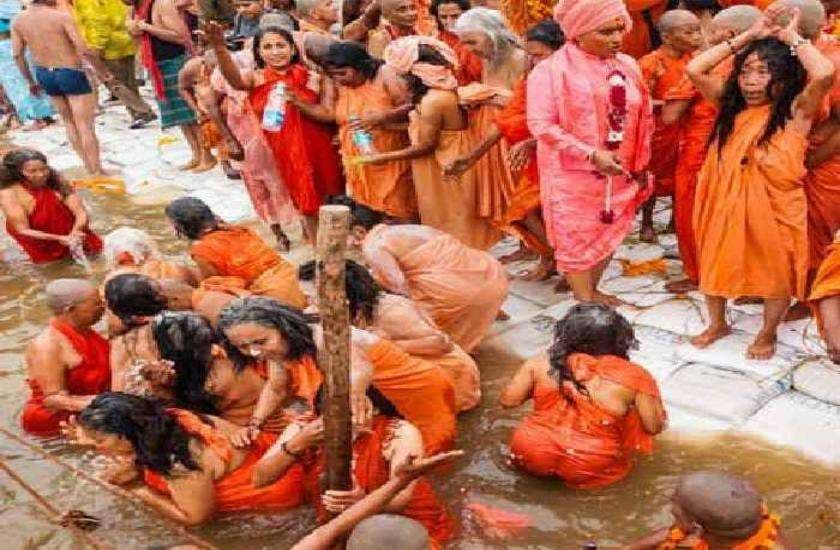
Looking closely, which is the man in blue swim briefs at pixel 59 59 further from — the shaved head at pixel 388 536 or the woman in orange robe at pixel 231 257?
the shaved head at pixel 388 536

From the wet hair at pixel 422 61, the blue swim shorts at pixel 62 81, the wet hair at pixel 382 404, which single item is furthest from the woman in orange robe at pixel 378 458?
the blue swim shorts at pixel 62 81

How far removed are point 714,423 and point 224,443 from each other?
2243 millimetres

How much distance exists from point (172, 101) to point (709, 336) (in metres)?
6.33

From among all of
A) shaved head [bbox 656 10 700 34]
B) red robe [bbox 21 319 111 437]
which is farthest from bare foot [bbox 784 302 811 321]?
red robe [bbox 21 319 111 437]

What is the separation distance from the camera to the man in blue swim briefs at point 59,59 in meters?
8.68

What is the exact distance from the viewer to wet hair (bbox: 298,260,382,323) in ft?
13.7

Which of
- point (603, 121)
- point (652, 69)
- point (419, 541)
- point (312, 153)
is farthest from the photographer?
point (312, 153)

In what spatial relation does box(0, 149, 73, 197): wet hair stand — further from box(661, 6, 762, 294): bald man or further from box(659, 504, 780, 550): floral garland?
box(659, 504, 780, 550): floral garland

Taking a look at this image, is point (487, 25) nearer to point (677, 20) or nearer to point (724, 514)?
point (677, 20)

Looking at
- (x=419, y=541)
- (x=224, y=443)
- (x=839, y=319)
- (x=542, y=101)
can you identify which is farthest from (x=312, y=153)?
(x=419, y=541)

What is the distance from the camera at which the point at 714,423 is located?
443cm

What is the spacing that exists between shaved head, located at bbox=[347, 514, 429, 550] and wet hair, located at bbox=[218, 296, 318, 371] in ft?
4.20

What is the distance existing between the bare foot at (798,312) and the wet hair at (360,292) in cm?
237

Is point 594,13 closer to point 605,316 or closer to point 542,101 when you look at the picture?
point 542,101
